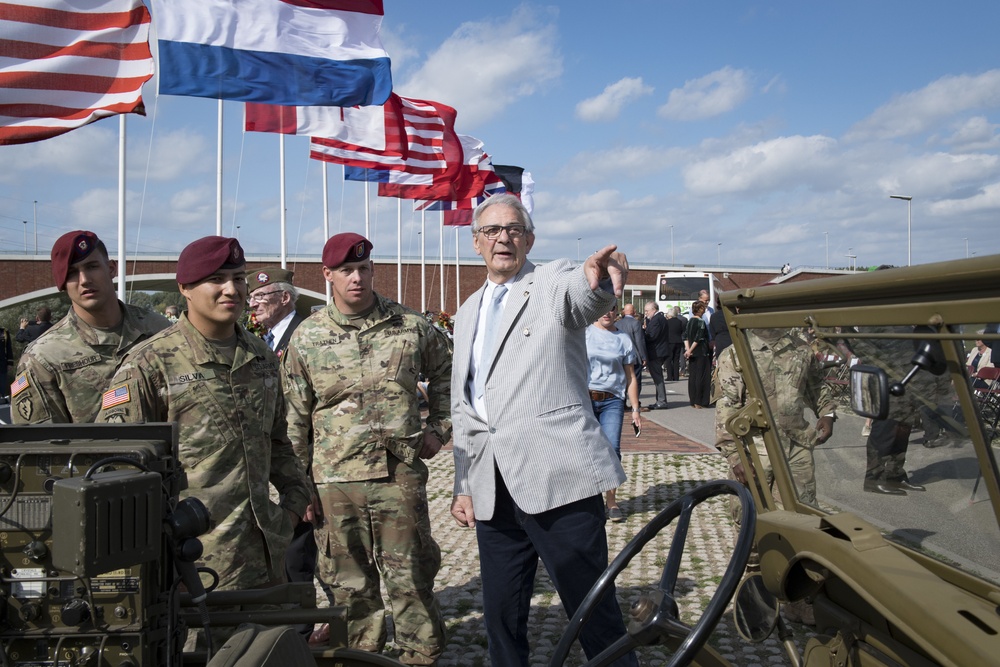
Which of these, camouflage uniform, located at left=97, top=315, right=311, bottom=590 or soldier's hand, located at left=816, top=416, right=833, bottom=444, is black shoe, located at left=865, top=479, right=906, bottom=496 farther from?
camouflage uniform, located at left=97, top=315, right=311, bottom=590

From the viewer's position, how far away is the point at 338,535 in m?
4.31

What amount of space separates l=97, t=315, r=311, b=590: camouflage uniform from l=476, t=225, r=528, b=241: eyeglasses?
44.6 inches

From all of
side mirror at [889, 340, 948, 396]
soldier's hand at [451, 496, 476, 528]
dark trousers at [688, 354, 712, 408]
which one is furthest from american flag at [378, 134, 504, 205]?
side mirror at [889, 340, 948, 396]

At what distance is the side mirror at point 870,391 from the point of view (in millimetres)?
2045

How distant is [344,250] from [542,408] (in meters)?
1.69

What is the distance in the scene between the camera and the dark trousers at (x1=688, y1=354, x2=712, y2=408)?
17281 mm

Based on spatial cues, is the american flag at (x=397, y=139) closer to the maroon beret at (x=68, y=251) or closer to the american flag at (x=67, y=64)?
the american flag at (x=67, y=64)

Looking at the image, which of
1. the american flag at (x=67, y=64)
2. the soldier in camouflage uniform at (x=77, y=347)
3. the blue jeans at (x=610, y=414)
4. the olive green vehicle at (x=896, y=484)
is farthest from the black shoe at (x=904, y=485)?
the american flag at (x=67, y=64)

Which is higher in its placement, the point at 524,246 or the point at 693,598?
the point at 524,246

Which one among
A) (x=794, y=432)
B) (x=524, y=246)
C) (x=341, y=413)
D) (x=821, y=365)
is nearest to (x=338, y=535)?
(x=341, y=413)

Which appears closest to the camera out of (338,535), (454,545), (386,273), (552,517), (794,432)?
(794,432)

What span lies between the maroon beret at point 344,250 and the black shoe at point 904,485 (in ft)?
9.86

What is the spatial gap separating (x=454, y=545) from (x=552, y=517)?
421 centimetres

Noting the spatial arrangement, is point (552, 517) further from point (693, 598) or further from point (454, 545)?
point (454, 545)
